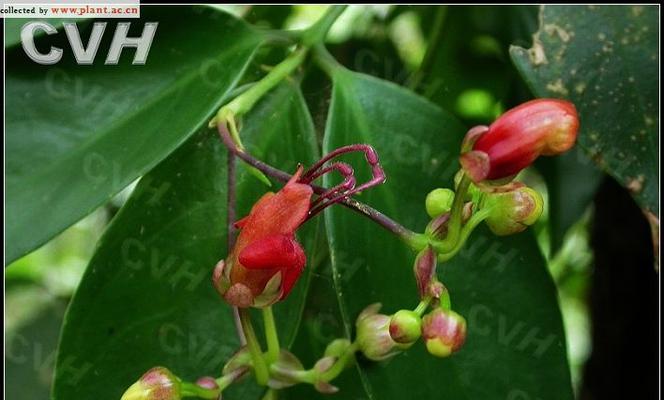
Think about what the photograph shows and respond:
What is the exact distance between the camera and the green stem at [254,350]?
57cm

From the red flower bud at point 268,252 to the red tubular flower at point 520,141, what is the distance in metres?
0.10

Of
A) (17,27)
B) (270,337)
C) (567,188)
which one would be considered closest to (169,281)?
(270,337)

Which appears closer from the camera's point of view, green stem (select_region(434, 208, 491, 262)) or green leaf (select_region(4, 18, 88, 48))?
green stem (select_region(434, 208, 491, 262))

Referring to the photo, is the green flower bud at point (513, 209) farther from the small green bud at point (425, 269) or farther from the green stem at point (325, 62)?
the green stem at point (325, 62)

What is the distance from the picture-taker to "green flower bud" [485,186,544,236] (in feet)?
1.83

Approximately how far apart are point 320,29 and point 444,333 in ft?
0.99

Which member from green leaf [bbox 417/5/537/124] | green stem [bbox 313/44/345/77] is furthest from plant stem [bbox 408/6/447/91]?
green stem [bbox 313/44/345/77]

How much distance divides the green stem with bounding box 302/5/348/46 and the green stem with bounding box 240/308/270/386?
24 centimetres

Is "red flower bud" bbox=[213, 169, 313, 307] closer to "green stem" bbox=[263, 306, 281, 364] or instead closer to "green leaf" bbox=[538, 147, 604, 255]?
"green stem" bbox=[263, 306, 281, 364]

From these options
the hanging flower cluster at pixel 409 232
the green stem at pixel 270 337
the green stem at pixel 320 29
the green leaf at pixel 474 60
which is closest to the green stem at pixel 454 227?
the hanging flower cluster at pixel 409 232

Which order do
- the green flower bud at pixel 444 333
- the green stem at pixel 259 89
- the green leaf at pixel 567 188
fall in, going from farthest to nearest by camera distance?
the green leaf at pixel 567 188 < the green stem at pixel 259 89 < the green flower bud at pixel 444 333

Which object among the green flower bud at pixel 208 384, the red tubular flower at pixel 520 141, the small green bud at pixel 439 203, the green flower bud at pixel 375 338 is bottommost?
the green flower bud at pixel 208 384

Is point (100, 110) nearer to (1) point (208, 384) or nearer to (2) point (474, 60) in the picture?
(1) point (208, 384)

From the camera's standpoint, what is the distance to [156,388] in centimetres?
55
